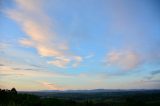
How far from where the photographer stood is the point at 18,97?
190 ft

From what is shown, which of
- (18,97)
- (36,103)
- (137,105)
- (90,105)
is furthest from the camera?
(90,105)

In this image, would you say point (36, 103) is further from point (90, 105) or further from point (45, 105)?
point (90, 105)

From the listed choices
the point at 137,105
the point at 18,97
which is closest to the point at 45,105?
the point at 18,97

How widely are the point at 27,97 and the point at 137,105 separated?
26.8 meters

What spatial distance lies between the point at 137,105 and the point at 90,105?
54.1 feet

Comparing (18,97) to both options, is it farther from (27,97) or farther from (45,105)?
(45,105)

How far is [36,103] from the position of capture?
175 ft

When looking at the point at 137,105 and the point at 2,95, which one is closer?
the point at 2,95

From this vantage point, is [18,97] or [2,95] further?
[18,97]

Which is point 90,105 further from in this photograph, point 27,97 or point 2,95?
point 2,95

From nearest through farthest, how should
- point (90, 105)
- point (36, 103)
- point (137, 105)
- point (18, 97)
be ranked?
point (36, 103) → point (18, 97) → point (137, 105) → point (90, 105)

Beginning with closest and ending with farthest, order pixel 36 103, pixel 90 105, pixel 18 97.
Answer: pixel 36 103 < pixel 18 97 < pixel 90 105

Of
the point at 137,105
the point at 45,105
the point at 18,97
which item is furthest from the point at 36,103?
the point at 137,105

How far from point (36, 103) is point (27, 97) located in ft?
24.0
